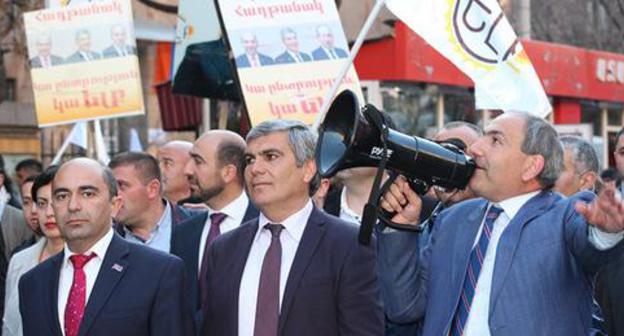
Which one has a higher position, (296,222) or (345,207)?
(296,222)

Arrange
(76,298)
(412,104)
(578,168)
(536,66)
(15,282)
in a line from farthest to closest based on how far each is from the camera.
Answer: (536,66), (412,104), (578,168), (15,282), (76,298)

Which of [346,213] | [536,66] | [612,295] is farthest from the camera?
[536,66]

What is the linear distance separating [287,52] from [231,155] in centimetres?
186

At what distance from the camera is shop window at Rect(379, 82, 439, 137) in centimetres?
1594

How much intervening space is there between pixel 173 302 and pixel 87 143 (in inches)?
262

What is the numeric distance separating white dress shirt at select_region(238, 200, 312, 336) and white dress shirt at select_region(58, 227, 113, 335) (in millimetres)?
640

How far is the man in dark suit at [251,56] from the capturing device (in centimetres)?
880

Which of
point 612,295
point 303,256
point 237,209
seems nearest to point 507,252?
point 303,256

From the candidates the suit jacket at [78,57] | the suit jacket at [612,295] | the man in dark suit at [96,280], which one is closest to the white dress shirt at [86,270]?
the man in dark suit at [96,280]

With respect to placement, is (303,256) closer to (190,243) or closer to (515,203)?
(515,203)

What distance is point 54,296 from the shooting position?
Answer: 17.0 feet

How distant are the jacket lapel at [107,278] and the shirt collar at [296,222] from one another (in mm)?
575

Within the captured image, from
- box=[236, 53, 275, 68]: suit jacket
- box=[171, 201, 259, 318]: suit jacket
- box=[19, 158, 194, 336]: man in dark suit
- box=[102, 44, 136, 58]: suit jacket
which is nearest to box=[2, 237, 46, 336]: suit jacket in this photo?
box=[171, 201, 259, 318]: suit jacket

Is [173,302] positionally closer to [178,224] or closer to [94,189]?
[94,189]
